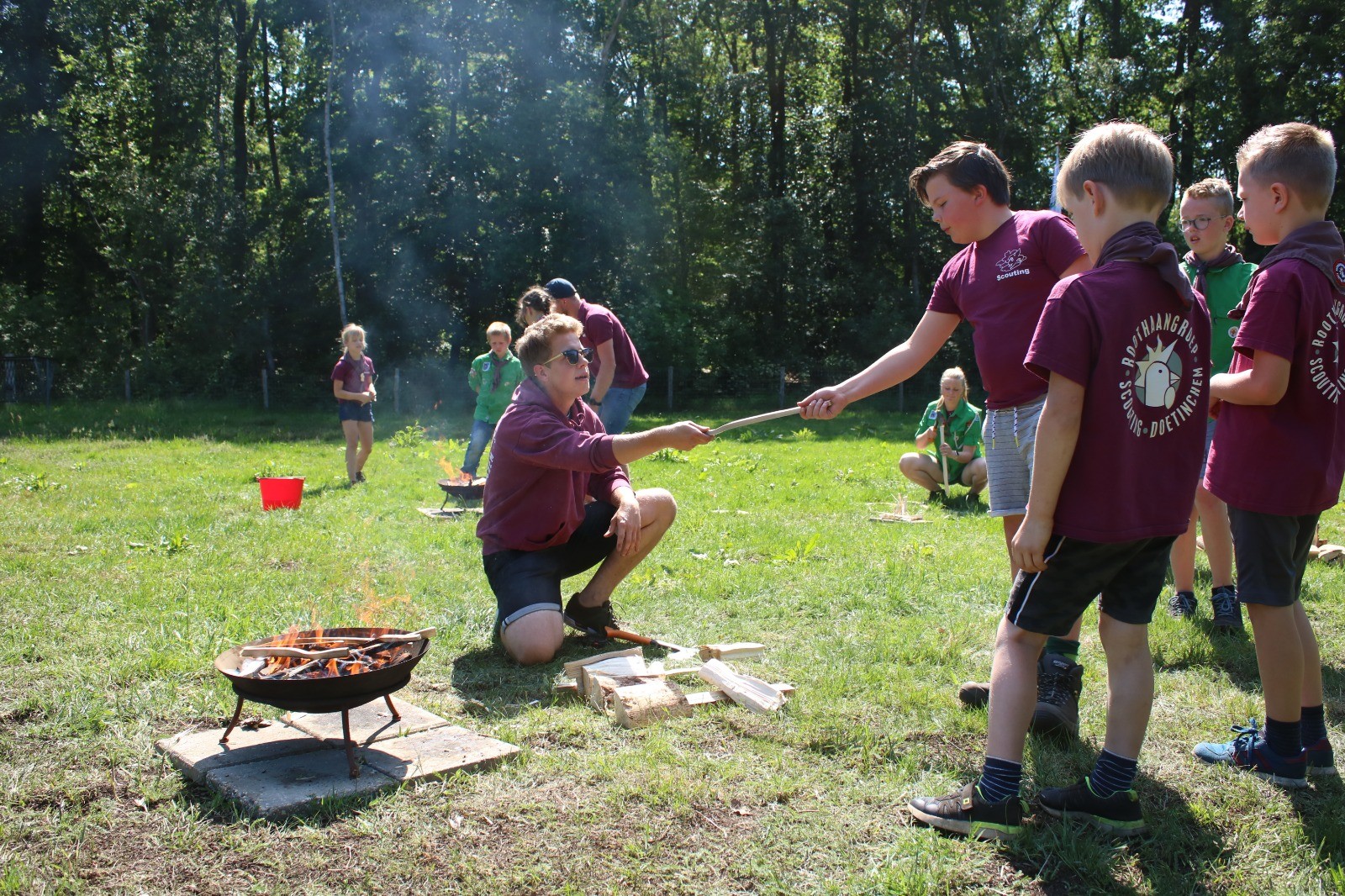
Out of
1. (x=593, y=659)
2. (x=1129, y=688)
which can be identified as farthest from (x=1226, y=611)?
(x=593, y=659)

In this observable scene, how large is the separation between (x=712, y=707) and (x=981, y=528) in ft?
14.1

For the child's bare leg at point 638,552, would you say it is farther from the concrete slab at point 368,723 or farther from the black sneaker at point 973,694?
the black sneaker at point 973,694

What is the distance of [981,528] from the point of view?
24.1 feet

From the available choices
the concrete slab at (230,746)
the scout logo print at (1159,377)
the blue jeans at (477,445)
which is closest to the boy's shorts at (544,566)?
the concrete slab at (230,746)

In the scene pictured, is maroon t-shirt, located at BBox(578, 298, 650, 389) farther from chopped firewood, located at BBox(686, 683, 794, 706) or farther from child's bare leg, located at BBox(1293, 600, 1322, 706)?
child's bare leg, located at BBox(1293, 600, 1322, 706)

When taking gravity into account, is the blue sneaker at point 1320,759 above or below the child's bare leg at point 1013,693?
below

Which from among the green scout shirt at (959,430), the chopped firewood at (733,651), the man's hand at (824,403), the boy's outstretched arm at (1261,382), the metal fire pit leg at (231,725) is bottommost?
the chopped firewood at (733,651)

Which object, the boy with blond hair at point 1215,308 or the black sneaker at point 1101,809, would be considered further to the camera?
the boy with blond hair at point 1215,308

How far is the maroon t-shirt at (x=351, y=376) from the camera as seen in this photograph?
10.2 metres

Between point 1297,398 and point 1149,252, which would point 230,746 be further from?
point 1297,398

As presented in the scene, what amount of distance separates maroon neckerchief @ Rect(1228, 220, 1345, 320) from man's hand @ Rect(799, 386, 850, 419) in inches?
54.3

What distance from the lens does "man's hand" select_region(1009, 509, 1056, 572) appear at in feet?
8.46

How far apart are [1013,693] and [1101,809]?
419 mm

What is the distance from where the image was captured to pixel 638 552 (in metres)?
4.68
